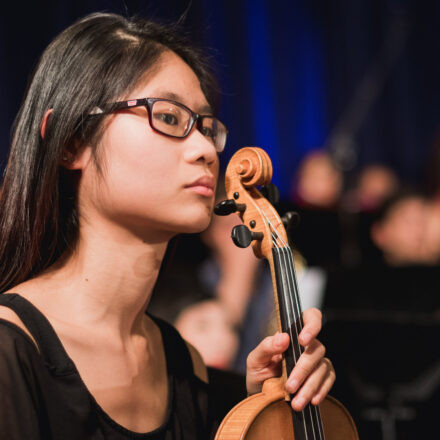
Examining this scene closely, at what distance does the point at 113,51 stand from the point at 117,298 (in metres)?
0.49

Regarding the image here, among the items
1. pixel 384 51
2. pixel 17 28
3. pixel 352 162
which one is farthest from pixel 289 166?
pixel 17 28

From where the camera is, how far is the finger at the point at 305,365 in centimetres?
102

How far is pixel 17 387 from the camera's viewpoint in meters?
0.92

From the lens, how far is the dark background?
4.15 metres

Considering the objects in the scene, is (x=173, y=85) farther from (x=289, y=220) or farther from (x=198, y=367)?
(x=198, y=367)

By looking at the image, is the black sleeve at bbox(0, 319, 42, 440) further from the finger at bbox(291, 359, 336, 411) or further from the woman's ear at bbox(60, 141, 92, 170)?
the finger at bbox(291, 359, 336, 411)

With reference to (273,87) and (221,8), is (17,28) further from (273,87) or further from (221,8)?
(273,87)

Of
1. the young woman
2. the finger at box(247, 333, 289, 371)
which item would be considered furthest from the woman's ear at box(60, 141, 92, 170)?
the finger at box(247, 333, 289, 371)

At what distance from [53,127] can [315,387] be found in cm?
70

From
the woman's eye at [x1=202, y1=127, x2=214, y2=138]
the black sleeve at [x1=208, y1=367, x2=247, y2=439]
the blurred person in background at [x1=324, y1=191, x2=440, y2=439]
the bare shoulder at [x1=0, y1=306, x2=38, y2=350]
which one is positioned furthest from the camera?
the blurred person in background at [x1=324, y1=191, x2=440, y2=439]

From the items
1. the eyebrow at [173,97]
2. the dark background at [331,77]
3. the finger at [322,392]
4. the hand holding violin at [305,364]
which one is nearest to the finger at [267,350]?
the hand holding violin at [305,364]

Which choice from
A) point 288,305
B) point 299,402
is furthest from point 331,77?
point 299,402

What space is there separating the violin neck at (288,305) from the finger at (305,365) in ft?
0.04

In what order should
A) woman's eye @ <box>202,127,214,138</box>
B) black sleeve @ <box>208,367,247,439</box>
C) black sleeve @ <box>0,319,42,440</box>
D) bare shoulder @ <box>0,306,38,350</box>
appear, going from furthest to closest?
black sleeve @ <box>208,367,247,439</box>, woman's eye @ <box>202,127,214,138</box>, bare shoulder @ <box>0,306,38,350</box>, black sleeve @ <box>0,319,42,440</box>
